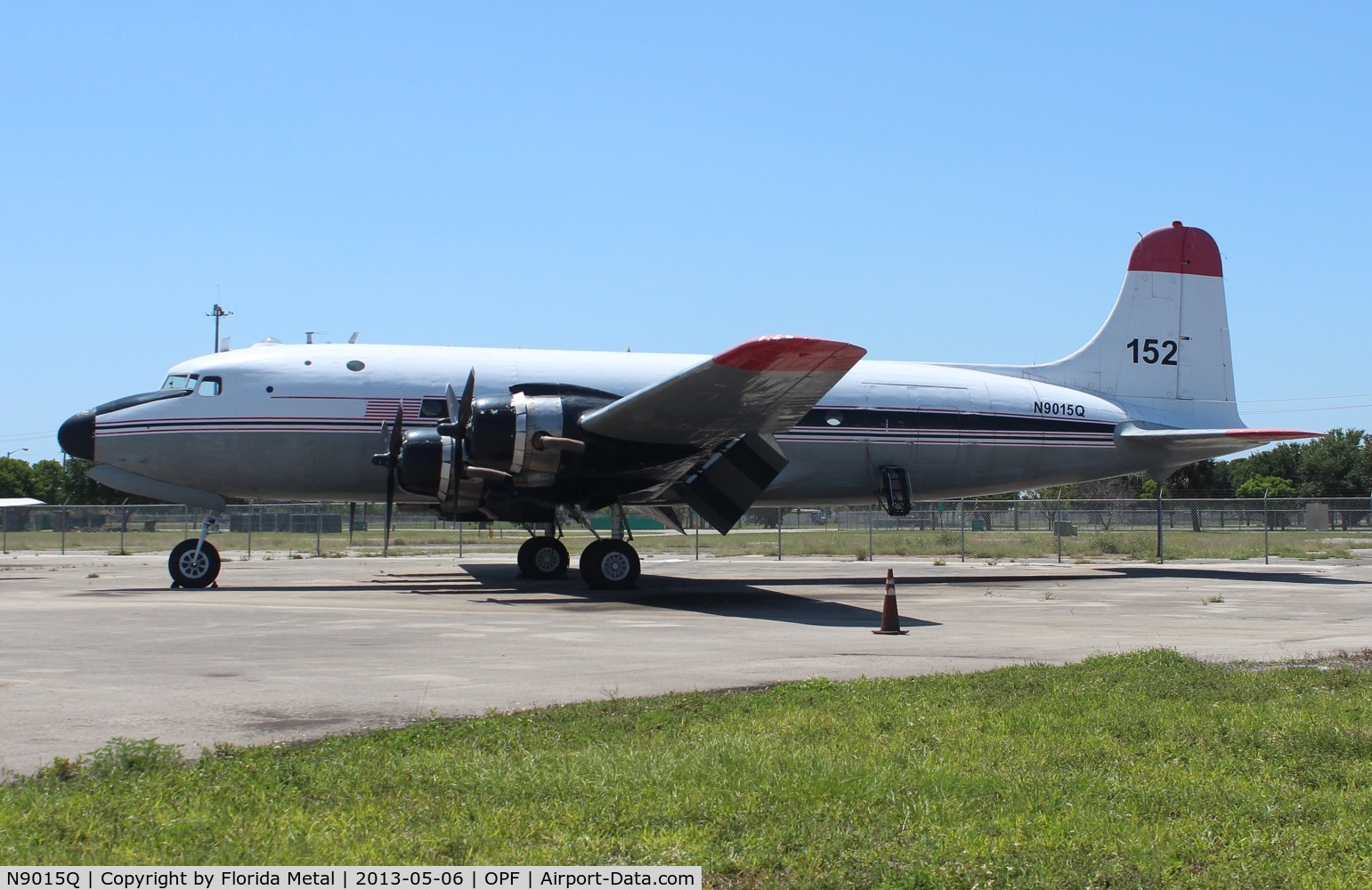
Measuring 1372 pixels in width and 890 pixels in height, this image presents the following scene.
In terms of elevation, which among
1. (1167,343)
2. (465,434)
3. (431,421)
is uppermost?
(1167,343)

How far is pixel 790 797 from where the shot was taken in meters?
5.15

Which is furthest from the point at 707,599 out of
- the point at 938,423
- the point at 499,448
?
the point at 938,423

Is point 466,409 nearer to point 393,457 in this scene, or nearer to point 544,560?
point 393,457

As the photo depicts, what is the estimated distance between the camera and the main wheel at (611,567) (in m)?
18.7

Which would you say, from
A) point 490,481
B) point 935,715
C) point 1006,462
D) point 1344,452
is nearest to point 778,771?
point 935,715

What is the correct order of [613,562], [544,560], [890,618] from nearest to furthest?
[890,618], [613,562], [544,560]

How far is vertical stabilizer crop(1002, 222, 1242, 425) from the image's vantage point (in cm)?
2542

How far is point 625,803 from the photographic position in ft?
16.4

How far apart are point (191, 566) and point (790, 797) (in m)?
16.7

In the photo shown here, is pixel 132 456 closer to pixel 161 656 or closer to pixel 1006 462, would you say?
pixel 161 656

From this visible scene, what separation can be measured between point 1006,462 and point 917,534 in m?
25.6

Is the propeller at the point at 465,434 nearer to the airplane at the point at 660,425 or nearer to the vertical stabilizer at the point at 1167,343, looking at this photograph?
the airplane at the point at 660,425

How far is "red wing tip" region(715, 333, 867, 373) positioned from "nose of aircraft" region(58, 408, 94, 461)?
39.3 ft
